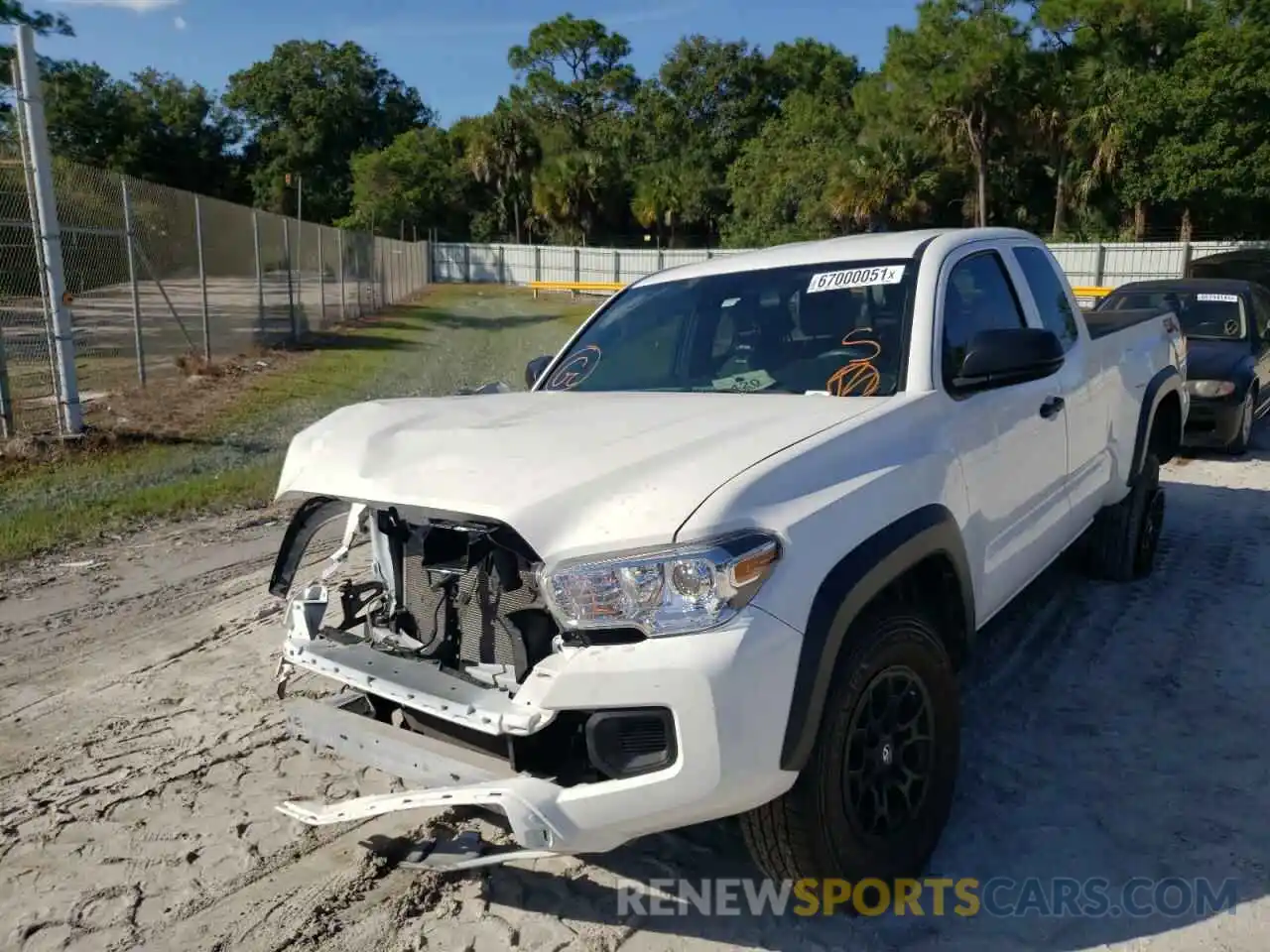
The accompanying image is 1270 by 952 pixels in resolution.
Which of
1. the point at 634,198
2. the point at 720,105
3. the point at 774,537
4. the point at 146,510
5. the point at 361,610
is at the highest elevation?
the point at 720,105

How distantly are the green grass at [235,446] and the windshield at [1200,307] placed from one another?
756 centimetres

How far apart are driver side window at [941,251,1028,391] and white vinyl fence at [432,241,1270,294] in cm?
2070

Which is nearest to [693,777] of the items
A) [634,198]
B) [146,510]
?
[146,510]

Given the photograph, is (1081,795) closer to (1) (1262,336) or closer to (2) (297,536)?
(2) (297,536)

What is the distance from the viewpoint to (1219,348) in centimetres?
941

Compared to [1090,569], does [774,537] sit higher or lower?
higher

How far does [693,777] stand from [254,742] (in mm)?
2294

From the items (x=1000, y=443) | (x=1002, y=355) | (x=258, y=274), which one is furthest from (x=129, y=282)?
(x=1002, y=355)

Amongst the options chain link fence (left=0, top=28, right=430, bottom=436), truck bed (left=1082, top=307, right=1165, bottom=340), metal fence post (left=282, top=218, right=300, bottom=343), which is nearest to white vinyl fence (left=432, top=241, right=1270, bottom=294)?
metal fence post (left=282, top=218, right=300, bottom=343)

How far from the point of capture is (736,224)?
4594 centimetres

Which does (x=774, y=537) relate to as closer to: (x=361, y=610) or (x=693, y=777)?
(x=693, y=777)

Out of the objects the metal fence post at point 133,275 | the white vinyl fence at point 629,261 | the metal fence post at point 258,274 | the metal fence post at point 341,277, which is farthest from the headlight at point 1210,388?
the metal fence post at point 341,277

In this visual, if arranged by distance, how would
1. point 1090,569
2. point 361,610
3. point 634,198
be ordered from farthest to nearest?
point 634,198 → point 1090,569 → point 361,610

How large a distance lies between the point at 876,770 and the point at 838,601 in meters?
0.61
